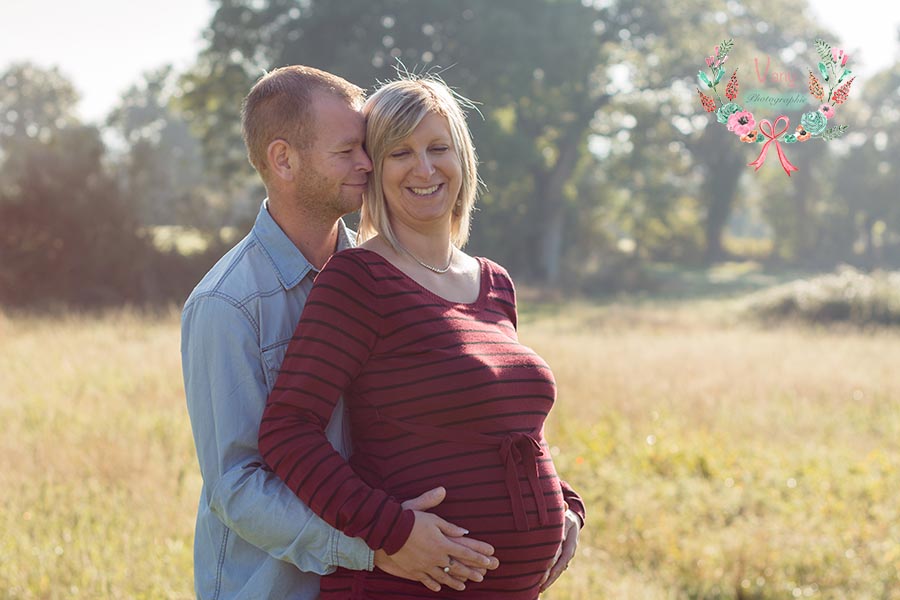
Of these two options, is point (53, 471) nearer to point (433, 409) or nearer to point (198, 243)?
point (433, 409)

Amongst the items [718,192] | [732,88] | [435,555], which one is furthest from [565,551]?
[718,192]

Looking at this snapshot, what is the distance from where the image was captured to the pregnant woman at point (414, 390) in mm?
2100

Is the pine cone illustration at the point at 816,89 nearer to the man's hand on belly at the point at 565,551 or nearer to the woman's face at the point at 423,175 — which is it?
the woman's face at the point at 423,175

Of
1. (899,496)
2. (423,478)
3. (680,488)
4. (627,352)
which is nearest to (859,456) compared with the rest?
(899,496)

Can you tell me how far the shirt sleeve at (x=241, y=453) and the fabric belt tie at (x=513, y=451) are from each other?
0.31 meters

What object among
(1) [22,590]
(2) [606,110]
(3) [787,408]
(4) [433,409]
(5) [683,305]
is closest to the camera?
(4) [433,409]

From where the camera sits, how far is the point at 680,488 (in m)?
6.68

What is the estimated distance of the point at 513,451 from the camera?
7.64 ft

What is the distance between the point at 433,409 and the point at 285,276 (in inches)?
21.2

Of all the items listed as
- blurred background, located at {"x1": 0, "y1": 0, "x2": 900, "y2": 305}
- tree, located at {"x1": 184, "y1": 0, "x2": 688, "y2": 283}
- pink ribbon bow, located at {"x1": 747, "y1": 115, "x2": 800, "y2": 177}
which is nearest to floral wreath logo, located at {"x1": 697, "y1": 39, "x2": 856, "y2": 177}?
pink ribbon bow, located at {"x1": 747, "y1": 115, "x2": 800, "y2": 177}

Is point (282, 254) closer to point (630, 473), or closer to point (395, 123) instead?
point (395, 123)

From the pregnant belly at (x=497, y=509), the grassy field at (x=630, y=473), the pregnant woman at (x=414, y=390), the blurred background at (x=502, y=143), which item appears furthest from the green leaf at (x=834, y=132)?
the blurred background at (x=502, y=143)

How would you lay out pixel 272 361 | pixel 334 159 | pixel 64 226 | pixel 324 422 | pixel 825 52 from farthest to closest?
pixel 64 226, pixel 334 159, pixel 272 361, pixel 324 422, pixel 825 52

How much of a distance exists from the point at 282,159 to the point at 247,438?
735mm
